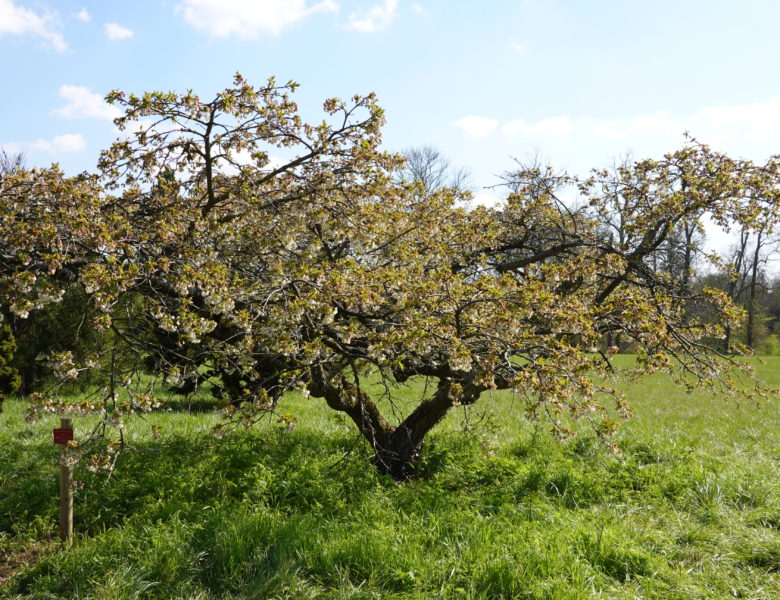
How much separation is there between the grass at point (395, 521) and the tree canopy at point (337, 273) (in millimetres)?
876

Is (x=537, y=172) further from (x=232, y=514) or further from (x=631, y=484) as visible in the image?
(x=232, y=514)

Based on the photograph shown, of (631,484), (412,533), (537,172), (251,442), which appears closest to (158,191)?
(251,442)

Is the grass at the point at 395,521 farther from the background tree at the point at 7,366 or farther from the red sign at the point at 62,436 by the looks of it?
the background tree at the point at 7,366

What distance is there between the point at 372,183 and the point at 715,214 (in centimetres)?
420

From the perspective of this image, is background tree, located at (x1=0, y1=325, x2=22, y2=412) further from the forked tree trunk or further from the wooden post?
the forked tree trunk

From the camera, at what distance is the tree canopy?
424 cm

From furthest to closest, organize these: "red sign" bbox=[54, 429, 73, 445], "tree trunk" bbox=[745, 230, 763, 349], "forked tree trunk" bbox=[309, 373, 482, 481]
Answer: "tree trunk" bbox=[745, 230, 763, 349] → "forked tree trunk" bbox=[309, 373, 482, 481] → "red sign" bbox=[54, 429, 73, 445]

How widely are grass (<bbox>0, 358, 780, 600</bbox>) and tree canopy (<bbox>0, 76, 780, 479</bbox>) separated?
88cm

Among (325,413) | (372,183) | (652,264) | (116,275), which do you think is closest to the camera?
(116,275)

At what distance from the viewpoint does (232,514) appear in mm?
4910

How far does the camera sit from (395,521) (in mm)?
5059

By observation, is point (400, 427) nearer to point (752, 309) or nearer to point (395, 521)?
point (395, 521)

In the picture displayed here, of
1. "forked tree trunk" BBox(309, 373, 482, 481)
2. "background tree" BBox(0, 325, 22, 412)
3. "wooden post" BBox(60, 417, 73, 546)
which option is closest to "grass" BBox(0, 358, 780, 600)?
"wooden post" BBox(60, 417, 73, 546)

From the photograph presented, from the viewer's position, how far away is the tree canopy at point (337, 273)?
4242mm
